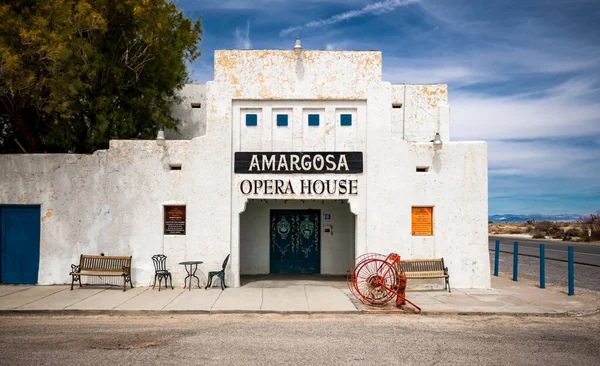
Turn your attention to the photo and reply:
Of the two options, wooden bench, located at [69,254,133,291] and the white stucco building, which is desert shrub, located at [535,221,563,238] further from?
wooden bench, located at [69,254,133,291]

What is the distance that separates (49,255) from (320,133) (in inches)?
356

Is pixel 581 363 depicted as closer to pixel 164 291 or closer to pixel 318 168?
pixel 318 168

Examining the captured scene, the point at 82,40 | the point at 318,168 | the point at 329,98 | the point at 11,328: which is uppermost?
the point at 82,40

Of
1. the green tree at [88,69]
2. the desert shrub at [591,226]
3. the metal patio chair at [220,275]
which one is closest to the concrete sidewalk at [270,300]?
the metal patio chair at [220,275]

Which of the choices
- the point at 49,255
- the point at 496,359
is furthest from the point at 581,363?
the point at 49,255

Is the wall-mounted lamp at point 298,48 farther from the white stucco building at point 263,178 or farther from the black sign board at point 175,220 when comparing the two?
the black sign board at point 175,220

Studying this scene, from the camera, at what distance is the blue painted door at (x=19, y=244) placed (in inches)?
561

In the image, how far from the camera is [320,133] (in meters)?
14.2

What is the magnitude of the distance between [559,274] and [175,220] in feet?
50.6

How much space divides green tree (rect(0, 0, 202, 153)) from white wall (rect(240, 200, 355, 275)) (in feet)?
15.4

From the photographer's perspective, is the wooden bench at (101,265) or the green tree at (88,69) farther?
the wooden bench at (101,265)

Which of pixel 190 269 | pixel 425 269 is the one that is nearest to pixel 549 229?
pixel 425 269

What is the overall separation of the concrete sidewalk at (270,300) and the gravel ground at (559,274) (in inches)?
76.1

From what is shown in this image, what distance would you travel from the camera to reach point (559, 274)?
62.3 feet
